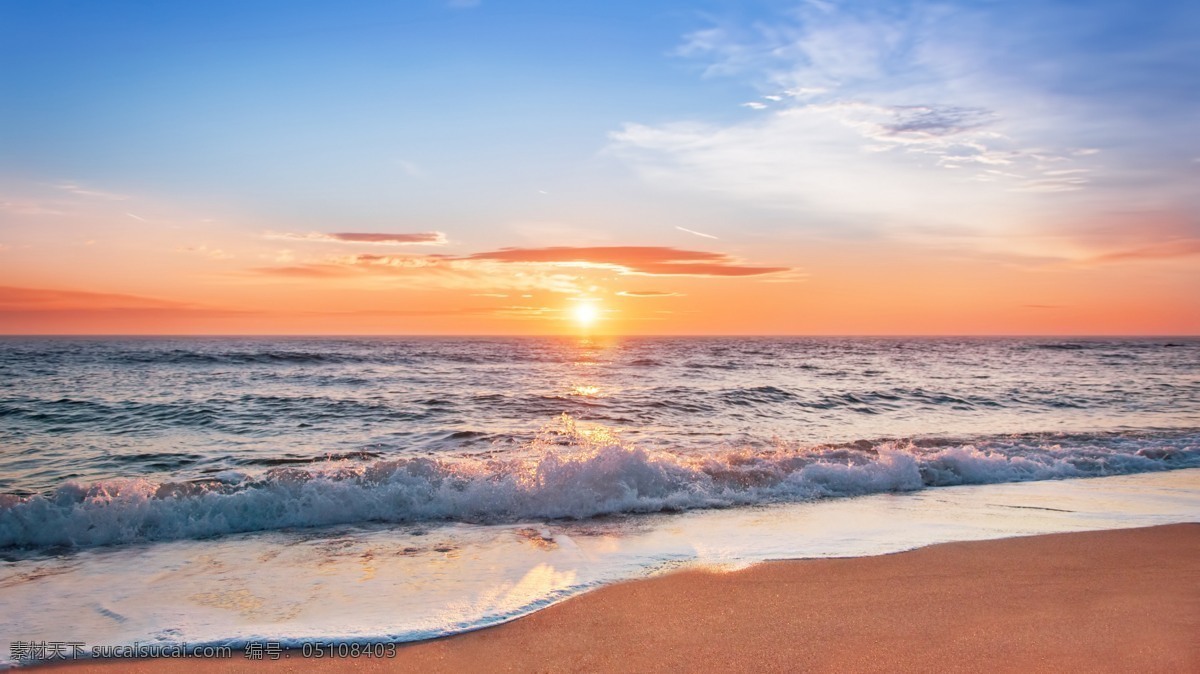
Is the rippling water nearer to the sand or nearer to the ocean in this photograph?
the ocean

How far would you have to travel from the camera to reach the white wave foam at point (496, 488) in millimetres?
7656

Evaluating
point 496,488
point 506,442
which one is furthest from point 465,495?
point 506,442

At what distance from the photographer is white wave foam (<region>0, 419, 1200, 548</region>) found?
7656mm

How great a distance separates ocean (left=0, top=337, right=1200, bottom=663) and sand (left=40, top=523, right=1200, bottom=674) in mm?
363

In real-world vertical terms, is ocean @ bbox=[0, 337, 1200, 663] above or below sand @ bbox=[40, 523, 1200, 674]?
below

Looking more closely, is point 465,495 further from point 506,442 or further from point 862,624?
point 862,624

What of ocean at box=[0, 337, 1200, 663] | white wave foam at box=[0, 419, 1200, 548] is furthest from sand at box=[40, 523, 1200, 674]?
white wave foam at box=[0, 419, 1200, 548]

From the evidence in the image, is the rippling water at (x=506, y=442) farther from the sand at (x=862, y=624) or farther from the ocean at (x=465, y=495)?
the sand at (x=862, y=624)

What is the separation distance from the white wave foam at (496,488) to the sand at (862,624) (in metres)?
3.26

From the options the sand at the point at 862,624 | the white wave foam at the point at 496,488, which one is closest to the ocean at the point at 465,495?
the white wave foam at the point at 496,488

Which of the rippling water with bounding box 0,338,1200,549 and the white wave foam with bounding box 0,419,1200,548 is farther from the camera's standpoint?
the rippling water with bounding box 0,338,1200,549

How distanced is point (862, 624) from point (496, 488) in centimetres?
520

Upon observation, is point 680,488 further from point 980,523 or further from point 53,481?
point 53,481

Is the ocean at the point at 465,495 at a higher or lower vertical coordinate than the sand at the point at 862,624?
lower
